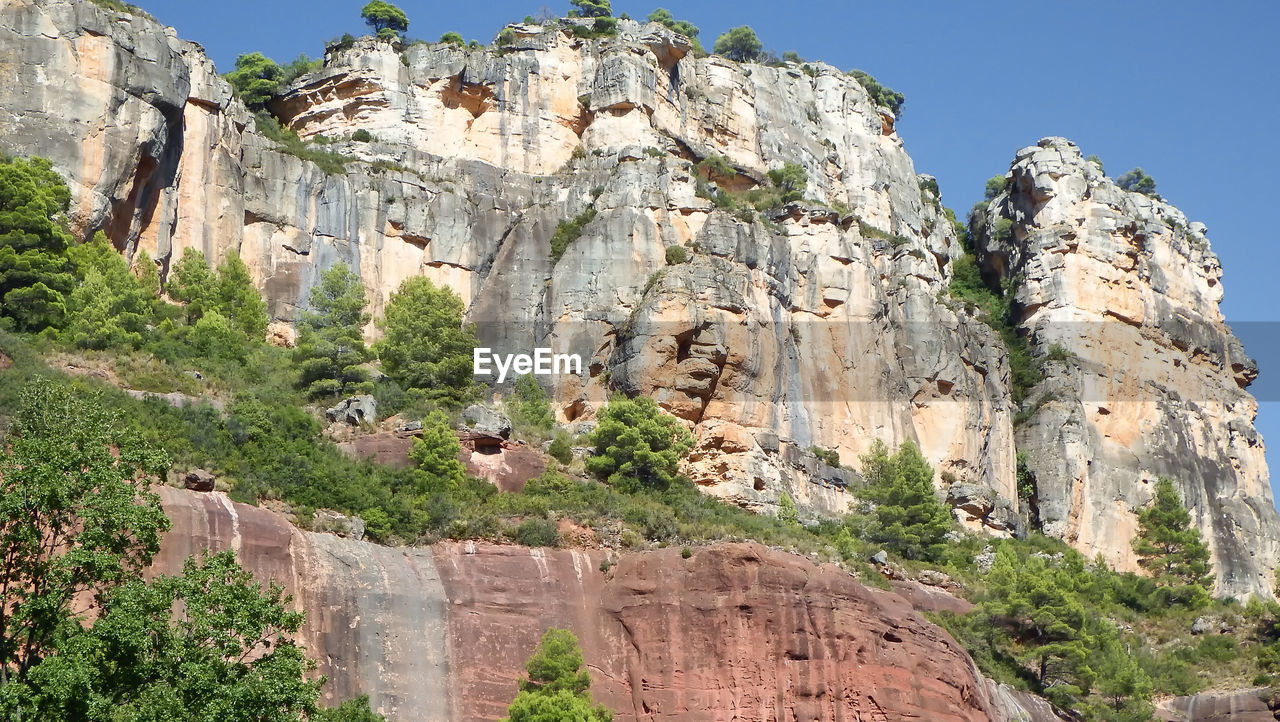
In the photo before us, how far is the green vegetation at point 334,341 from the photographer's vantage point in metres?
65.2

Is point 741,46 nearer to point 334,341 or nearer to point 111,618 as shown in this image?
point 334,341

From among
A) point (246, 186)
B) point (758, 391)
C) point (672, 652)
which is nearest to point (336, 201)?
point (246, 186)

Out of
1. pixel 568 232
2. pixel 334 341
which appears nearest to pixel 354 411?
pixel 334 341

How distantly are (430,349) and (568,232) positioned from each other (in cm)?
1247

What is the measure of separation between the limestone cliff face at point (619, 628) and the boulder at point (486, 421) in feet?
33.1

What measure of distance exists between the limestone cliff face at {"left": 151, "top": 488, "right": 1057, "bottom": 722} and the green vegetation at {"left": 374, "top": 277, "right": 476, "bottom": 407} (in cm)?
1697

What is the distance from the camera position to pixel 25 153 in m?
67.2

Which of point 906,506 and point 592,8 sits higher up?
point 592,8

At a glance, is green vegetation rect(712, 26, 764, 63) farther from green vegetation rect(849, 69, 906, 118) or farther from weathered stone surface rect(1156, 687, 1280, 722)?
weathered stone surface rect(1156, 687, 1280, 722)

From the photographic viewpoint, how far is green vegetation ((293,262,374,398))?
6519cm

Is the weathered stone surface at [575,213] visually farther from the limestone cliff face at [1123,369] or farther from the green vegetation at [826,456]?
the limestone cliff face at [1123,369]

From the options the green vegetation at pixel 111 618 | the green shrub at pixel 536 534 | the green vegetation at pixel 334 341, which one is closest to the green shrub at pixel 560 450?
the green vegetation at pixel 334 341

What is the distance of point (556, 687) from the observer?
44969mm

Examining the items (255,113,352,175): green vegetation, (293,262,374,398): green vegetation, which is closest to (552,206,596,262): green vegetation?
(293,262,374,398): green vegetation
